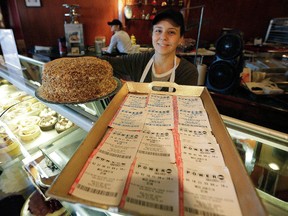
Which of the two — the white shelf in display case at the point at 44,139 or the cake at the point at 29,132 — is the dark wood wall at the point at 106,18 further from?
the cake at the point at 29,132

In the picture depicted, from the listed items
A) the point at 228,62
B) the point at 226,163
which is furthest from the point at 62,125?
the point at 228,62

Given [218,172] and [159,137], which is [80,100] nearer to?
[159,137]

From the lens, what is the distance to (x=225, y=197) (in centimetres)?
44

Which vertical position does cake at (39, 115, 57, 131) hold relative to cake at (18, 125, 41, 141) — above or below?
above

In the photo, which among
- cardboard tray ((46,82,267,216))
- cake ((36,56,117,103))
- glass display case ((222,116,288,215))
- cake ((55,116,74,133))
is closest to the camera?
cardboard tray ((46,82,267,216))

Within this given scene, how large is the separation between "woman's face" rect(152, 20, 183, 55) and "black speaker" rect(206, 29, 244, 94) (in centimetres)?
133

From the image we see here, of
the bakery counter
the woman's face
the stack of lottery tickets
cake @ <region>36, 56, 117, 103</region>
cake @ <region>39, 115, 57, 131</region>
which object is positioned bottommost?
cake @ <region>39, 115, 57, 131</region>

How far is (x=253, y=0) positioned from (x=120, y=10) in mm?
4559

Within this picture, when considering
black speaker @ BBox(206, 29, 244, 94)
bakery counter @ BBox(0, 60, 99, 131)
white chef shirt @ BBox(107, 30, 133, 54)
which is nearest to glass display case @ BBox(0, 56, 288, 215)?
bakery counter @ BBox(0, 60, 99, 131)

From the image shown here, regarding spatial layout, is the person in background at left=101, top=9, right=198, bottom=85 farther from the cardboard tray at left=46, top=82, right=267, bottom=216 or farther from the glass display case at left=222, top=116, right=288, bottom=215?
the cardboard tray at left=46, top=82, right=267, bottom=216

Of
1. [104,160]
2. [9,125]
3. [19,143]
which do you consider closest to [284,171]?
[104,160]

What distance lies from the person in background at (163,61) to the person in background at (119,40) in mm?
2933

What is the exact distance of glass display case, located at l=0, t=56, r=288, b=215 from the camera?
94cm

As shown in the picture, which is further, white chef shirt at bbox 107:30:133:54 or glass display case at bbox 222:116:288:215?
white chef shirt at bbox 107:30:133:54
